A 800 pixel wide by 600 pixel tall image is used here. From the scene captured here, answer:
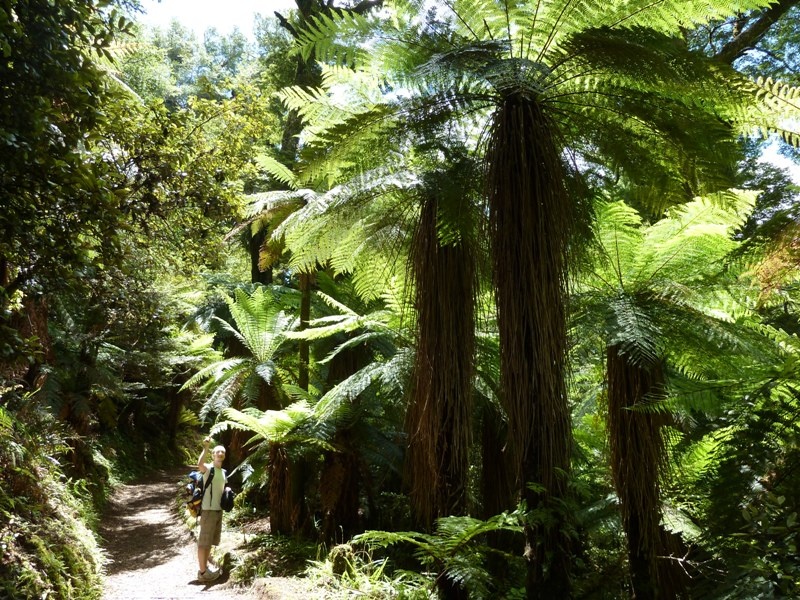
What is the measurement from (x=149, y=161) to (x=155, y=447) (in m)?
13.9

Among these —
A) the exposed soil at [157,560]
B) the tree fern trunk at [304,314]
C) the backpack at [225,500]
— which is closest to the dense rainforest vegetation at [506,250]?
the exposed soil at [157,560]

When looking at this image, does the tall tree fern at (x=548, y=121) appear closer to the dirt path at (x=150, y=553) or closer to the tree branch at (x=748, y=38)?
the dirt path at (x=150, y=553)

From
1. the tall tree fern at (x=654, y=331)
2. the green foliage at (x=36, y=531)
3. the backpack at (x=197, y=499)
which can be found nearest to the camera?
the tall tree fern at (x=654, y=331)

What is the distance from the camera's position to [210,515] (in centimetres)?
610

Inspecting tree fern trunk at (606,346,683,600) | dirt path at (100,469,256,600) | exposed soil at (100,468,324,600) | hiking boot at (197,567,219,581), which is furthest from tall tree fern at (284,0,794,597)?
hiking boot at (197,567,219,581)

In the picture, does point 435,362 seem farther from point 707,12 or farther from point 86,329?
point 86,329

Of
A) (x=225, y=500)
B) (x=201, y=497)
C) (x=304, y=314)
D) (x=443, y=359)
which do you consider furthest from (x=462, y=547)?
(x=304, y=314)

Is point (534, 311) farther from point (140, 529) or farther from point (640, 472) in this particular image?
point (140, 529)

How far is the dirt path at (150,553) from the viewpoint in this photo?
574 cm

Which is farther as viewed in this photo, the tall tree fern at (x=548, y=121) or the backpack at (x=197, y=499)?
the backpack at (x=197, y=499)

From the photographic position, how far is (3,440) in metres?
4.74

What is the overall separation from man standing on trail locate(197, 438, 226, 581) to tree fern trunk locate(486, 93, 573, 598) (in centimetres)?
421

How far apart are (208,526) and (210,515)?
107 mm

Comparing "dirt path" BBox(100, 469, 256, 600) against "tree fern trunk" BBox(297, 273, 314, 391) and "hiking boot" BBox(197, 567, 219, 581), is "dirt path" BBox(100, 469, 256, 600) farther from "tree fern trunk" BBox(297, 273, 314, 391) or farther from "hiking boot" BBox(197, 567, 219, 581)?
"tree fern trunk" BBox(297, 273, 314, 391)
